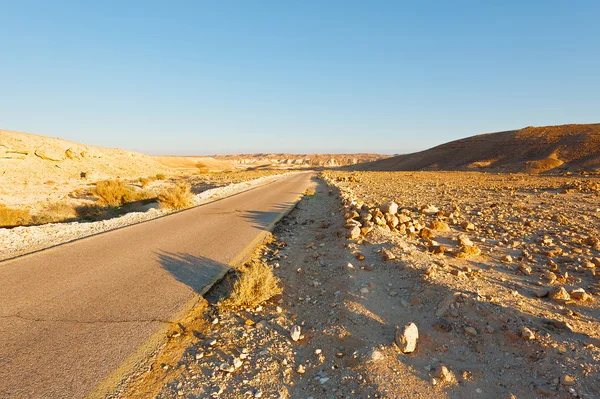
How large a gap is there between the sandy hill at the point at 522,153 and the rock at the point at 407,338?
43794 mm

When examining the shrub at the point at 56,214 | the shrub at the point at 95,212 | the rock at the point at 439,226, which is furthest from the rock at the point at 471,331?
the shrub at the point at 95,212

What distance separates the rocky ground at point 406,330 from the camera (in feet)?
10.2

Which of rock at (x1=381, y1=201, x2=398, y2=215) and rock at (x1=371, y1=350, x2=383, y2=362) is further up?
rock at (x1=381, y1=201, x2=398, y2=215)

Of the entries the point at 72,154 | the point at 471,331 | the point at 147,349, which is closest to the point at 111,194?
the point at 147,349

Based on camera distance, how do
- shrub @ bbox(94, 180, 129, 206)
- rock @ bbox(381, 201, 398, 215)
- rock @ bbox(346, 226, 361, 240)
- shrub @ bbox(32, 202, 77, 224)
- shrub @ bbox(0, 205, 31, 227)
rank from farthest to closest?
1. shrub @ bbox(94, 180, 129, 206)
2. shrub @ bbox(32, 202, 77, 224)
3. shrub @ bbox(0, 205, 31, 227)
4. rock @ bbox(381, 201, 398, 215)
5. rock @ bbox(346, 226, 361, 240)

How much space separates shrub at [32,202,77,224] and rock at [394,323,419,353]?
16.1 meters

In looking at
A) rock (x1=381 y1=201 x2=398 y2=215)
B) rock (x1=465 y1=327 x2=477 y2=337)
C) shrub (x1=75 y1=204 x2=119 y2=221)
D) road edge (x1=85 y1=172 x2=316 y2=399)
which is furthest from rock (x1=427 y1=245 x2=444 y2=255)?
shrub (x1=75 y1=204 x2=119 y2=221)

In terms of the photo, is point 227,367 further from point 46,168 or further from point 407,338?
point 46,168

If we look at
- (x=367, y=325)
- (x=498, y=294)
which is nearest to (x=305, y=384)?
(x=367, y=325)

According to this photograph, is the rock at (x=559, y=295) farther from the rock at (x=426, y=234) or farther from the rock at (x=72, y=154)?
the rock at (x=72, y=154)

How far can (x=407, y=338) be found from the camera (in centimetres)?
361

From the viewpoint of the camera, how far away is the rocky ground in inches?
123

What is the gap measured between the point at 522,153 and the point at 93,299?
64804mm

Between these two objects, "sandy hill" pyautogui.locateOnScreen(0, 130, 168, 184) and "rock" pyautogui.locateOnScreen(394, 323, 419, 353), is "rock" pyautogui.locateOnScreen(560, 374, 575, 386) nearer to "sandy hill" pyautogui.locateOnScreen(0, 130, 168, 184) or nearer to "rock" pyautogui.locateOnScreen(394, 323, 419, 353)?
"rock" pyautogui.locateOnScreen(394, 323, 419, 353)
